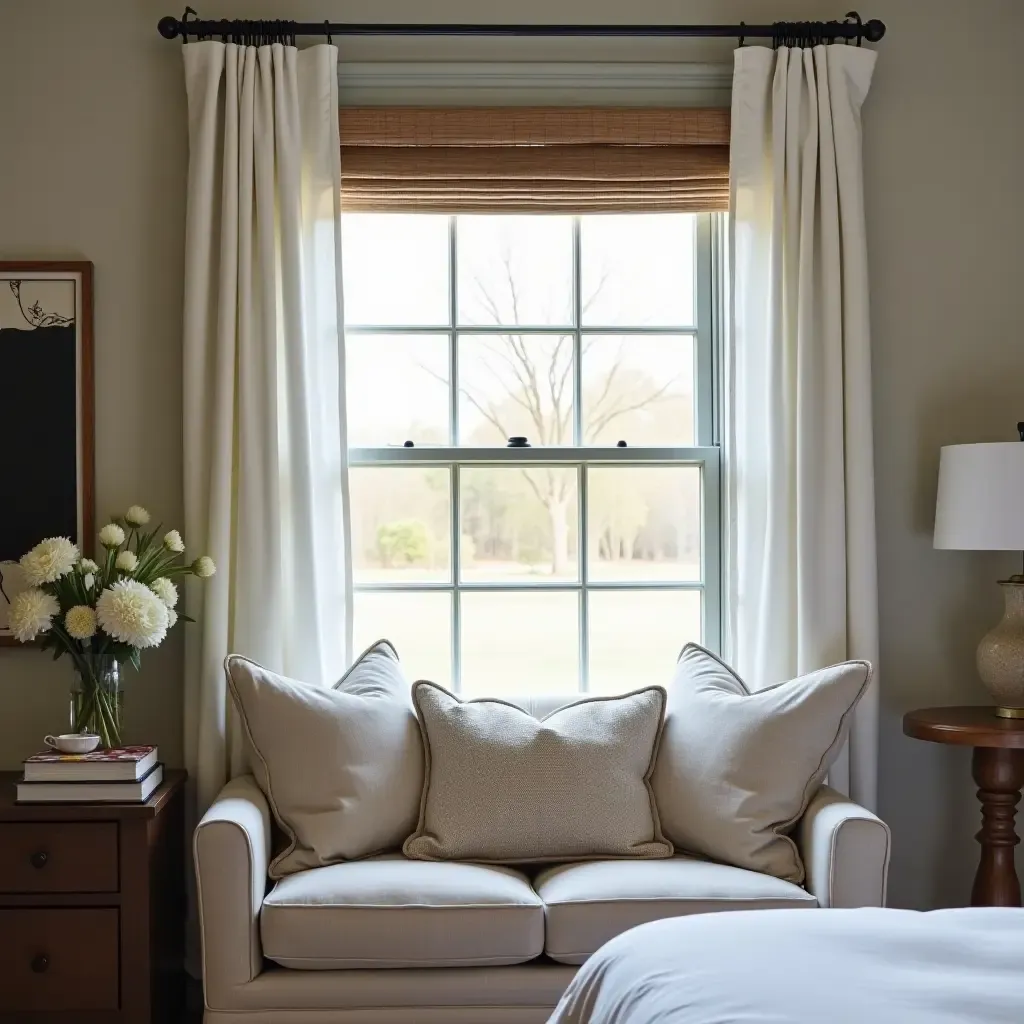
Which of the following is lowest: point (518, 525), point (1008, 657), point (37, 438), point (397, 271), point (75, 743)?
point (75, 743)

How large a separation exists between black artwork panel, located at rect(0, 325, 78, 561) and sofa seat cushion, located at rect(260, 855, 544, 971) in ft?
4.41

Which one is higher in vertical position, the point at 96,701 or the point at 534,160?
the point at 534,160

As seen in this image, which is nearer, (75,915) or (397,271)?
(75,915)

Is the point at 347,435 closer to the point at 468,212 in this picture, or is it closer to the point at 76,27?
the point at 468,212

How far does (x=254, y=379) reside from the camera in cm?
305

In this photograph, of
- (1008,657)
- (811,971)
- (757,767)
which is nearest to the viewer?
(811,971)

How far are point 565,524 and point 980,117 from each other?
1735 mm

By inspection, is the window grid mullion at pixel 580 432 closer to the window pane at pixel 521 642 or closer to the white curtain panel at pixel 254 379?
the window pane at pixel 521 642

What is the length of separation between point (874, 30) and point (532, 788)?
229 cm

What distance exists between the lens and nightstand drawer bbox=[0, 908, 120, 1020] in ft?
8.48

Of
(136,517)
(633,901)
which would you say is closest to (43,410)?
(136,517)

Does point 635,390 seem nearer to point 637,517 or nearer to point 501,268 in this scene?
point 637,517

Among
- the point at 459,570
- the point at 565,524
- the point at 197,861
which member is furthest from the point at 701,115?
the point at 197,861

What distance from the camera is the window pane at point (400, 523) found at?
3.34 meters
